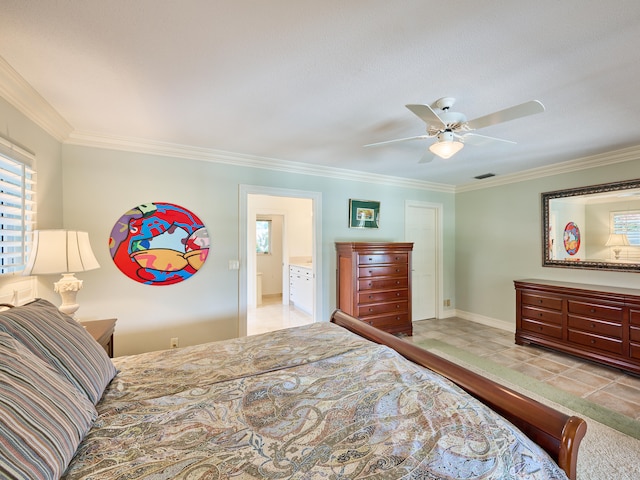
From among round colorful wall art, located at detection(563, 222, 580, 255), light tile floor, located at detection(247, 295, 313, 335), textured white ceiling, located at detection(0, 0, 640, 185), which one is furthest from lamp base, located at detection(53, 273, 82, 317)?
round colorful wall art, located at detection(563, 222, 580, 255)

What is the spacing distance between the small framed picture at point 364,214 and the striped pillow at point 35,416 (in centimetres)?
355

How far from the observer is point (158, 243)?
292 centimetres

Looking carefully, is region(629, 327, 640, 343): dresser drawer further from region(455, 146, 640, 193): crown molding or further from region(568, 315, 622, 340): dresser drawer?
region(455, 146, 640, 193): crown molding

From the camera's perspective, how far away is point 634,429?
2.00m

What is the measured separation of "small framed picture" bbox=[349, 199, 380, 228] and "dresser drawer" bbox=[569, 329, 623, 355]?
273 centimetres

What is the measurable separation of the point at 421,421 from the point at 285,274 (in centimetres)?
529

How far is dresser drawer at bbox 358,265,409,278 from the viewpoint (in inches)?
146

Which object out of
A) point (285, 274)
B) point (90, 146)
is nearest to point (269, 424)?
point (90, 146)

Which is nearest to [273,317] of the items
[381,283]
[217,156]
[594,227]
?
[381,283]

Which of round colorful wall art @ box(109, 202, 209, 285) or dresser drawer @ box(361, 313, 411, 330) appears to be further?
dresser drawer @ box(361, 313, 411, 330)

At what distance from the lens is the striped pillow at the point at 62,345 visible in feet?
3.51

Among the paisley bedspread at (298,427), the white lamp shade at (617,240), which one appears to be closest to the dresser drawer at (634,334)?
the white lamp shade at (617,240)

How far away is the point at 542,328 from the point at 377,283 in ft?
6.98

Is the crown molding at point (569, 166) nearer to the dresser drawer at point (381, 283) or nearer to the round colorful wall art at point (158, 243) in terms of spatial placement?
the dresser drawer at point (381, 283)
